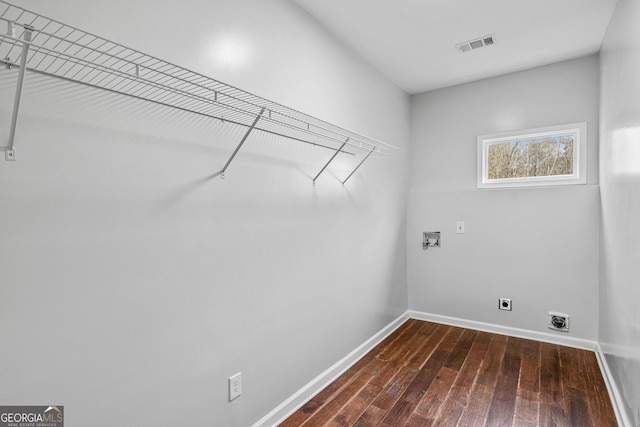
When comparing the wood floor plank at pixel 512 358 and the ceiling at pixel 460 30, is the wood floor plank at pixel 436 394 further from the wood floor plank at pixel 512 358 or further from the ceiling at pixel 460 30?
the ceiling at pixel 460 30

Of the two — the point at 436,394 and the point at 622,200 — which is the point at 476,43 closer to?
the point at 622,200

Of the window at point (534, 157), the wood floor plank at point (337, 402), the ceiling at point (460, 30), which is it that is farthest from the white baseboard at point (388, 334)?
the ceiling at point (460, 30)

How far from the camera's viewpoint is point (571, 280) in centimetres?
283

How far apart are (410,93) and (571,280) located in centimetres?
237

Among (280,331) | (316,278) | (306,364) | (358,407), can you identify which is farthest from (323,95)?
(358,407)

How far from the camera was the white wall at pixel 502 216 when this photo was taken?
2797 mm

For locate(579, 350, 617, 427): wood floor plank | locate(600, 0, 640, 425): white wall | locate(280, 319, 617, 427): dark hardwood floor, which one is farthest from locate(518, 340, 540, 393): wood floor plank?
locate(600, 0, 640, 425): white wall

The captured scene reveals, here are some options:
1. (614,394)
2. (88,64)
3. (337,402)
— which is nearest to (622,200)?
(614,394)

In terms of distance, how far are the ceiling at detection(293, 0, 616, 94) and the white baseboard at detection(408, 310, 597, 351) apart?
241 centimetres

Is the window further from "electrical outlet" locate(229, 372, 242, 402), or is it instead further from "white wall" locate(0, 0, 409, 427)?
"electrical outlet" locate(229, 372, 242, 402)

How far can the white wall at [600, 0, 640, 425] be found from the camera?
155 centimetres

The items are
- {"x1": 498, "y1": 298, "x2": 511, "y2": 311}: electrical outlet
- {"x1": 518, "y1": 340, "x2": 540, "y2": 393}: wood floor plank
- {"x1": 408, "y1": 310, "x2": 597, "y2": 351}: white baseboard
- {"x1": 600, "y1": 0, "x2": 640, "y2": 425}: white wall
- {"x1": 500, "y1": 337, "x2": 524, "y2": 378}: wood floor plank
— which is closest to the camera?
{"x1": 600, "y1": 0, "x2": 640, "y2": 425}: white wall

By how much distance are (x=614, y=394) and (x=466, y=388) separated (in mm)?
835

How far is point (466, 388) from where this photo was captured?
85.7 inches
